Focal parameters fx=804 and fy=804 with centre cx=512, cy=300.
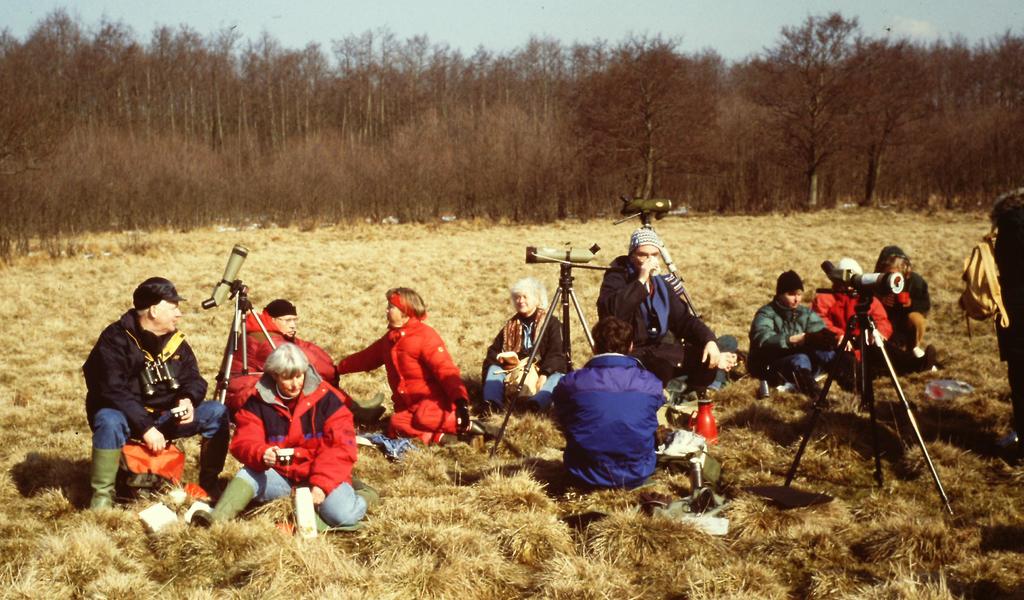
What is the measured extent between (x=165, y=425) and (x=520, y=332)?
3.49 metres

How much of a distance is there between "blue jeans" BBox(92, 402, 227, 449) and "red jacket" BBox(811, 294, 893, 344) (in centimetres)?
609

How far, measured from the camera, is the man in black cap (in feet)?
17.5

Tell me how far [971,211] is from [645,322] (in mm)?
27021

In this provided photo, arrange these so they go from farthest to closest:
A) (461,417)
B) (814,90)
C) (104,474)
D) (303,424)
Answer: (814,90) → (461,417) → (104,474) → (303,424)

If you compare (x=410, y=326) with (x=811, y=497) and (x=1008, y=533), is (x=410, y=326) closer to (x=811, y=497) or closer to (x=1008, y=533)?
(x=811, y=497)

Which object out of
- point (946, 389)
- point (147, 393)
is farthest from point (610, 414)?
point (946, 389)

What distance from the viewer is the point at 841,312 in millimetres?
8805

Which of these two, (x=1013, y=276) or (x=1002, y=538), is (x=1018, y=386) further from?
(x=1002, y=538)

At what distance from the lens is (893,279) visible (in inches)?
195

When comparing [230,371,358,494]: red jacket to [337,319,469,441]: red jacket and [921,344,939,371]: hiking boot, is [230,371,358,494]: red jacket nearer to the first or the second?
[337,319,469,441]: red jacket

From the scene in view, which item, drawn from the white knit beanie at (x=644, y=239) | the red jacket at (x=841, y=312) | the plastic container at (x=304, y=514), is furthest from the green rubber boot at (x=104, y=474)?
the red jacket at (x=841, y=312)

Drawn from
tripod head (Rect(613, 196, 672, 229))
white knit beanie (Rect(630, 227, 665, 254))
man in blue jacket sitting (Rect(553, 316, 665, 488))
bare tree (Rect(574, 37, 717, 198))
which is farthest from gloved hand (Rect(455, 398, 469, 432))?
bare tree (Rect(574, 37, 717, 198))

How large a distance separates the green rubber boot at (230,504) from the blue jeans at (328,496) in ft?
0.14

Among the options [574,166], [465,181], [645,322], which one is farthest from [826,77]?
[645,322]
